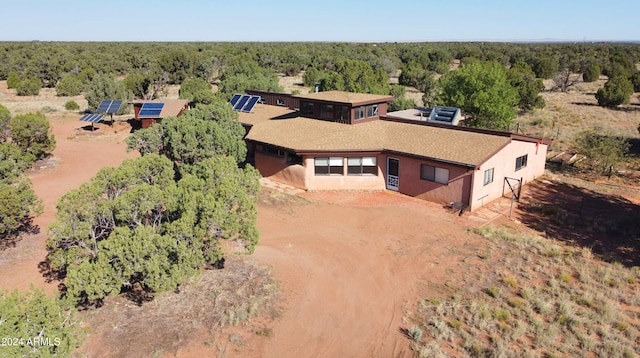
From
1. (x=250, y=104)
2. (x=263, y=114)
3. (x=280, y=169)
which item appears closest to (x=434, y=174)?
(x=280, y=169)

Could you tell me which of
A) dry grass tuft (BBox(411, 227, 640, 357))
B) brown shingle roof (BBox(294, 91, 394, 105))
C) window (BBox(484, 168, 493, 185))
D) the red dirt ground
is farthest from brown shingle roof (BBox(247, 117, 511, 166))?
the red dirt ground

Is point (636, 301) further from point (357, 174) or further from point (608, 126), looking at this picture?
point (608, 126)

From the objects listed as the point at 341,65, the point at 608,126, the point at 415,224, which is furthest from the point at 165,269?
the point at 341,65

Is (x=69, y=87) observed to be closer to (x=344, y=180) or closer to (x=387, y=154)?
(x=344, y=180)

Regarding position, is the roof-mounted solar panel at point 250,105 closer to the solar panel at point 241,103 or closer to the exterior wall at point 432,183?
the solar panel at point 241,103

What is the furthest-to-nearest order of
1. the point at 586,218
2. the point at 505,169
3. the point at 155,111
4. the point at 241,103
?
1. the point at 155,111
2. the point at 241,103
3. the point at 505,169
4. the point at 586,218

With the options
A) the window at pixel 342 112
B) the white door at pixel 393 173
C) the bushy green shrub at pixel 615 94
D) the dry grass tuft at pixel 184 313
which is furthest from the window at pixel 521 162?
the bushy green shrub at pixel 615 94
